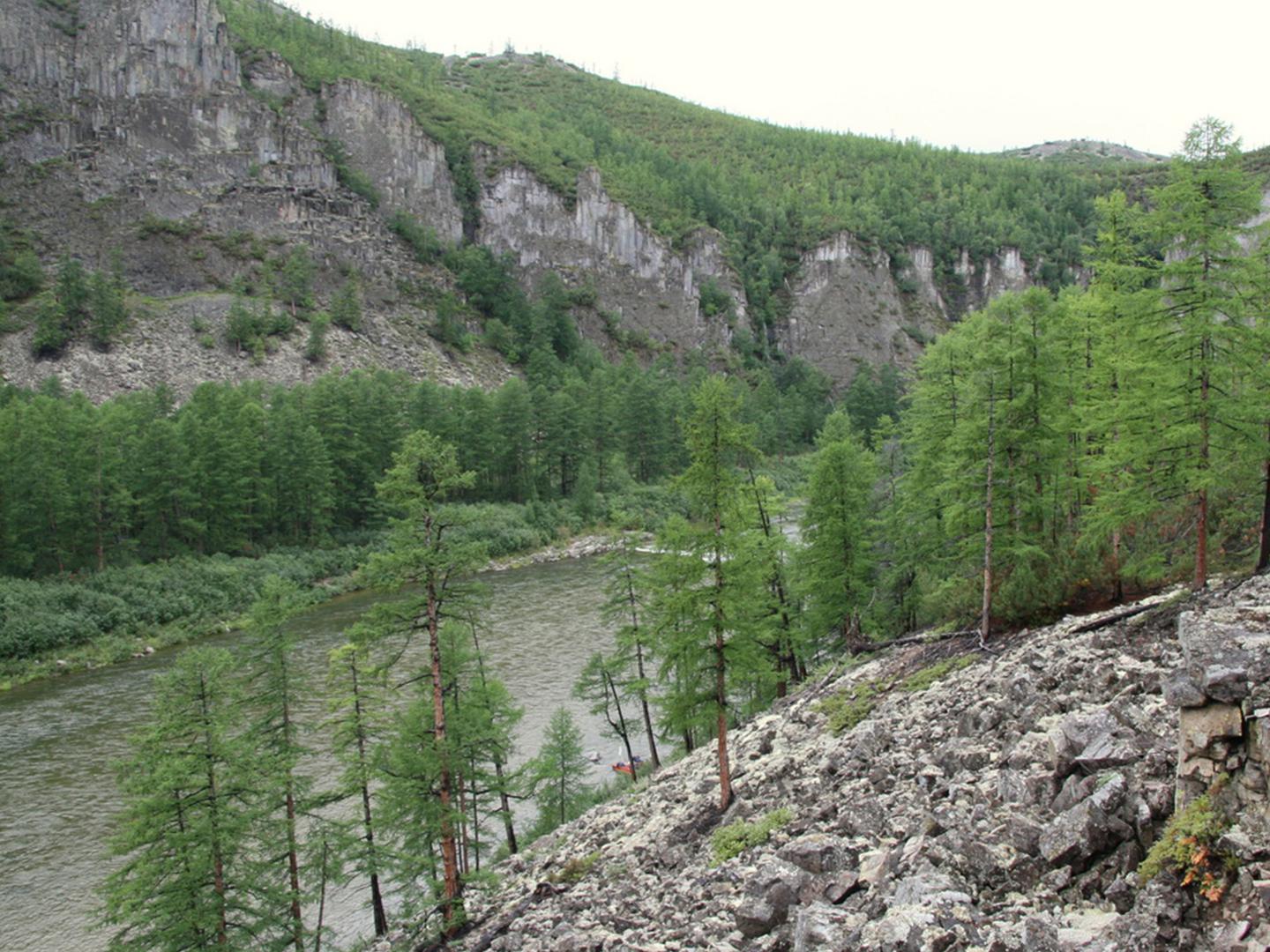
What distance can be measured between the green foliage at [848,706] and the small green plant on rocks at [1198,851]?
33.6 feet

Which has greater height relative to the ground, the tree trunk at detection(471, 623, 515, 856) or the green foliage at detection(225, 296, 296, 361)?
the green foliage at detection(225, 296, 296, 361)

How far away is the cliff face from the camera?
9281cm

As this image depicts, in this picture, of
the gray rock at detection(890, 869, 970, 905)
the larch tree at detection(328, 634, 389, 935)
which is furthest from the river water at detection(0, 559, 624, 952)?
the gray rock at detection(890, 869, 970, 905)

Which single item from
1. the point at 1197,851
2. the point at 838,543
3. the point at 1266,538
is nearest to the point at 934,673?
the point at 1266,538

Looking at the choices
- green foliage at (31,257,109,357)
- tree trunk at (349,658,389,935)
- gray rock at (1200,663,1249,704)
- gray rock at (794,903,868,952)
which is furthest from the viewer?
green foliage at (31,257,109,357)

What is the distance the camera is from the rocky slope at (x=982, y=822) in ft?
25.2

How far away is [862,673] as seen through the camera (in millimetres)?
22344

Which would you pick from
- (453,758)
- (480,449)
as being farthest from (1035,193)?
(453,758)

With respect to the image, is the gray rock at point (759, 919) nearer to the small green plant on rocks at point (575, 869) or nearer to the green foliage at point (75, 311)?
the small green plant on rocks at point (575, 869)

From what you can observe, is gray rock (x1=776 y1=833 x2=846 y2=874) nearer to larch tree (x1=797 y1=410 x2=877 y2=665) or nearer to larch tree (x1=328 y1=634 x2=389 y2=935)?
larch tree (x1=328 y1=634 x2=389 y2=935)

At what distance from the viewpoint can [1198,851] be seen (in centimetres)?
735

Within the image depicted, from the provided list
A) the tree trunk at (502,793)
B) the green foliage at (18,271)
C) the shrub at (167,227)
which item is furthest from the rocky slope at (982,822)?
the shrub at (167,227)

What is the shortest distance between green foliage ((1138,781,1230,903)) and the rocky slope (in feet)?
0.35

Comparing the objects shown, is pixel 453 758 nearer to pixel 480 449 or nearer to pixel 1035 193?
pixel 480 449
